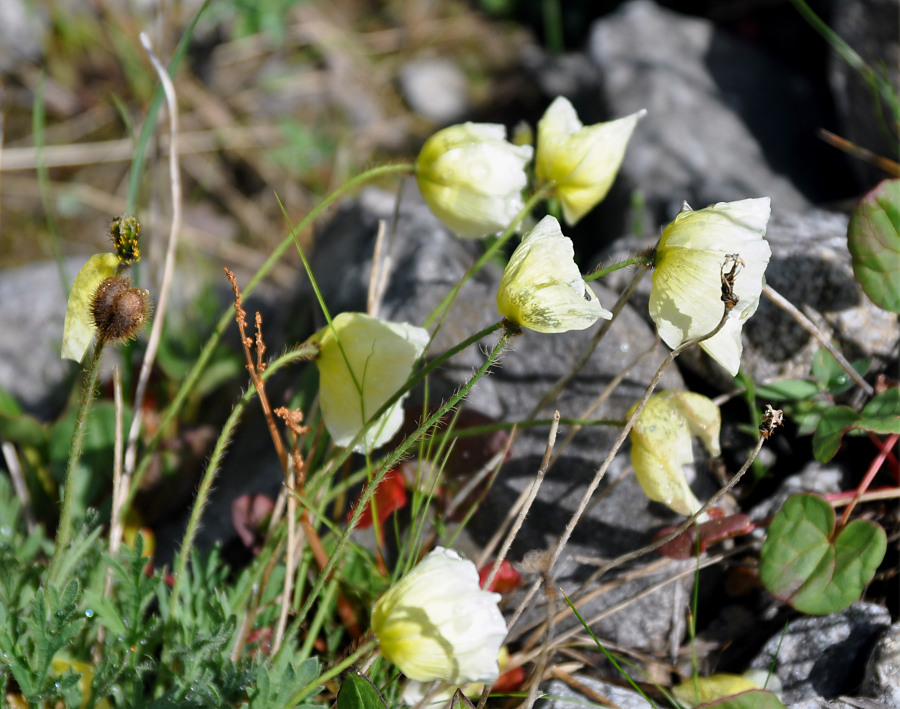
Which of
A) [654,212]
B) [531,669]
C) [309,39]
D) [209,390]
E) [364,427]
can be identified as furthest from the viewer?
[309,39]

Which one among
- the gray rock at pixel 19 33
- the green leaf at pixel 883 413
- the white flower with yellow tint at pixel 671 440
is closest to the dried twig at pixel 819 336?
the green leaf at pixel 883 413

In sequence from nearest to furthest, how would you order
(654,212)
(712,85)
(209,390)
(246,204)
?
1. (209,390)
2. (654,212)
3. (712,85)
4. (246,204)

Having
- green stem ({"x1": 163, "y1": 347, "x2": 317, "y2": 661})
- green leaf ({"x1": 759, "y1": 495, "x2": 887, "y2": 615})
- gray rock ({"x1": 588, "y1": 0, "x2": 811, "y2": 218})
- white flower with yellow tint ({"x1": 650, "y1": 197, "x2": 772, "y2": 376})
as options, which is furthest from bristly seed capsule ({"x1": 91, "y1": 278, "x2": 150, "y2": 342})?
gray rock ({"x1": 588, "y1": 0, "x2": 811, "y2": 218})

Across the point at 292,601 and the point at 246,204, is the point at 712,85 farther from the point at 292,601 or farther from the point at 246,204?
the point at 292,601

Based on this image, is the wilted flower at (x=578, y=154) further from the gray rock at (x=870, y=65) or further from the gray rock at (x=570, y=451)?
the gray rock at (x=870, y=65)

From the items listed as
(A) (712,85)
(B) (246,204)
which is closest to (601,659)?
(A) (712,85)

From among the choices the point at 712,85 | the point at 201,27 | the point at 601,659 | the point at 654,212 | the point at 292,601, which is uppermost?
the point at 201,27

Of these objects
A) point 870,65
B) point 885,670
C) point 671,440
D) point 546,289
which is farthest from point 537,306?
point 870,65

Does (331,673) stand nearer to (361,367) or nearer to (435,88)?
(361,367)

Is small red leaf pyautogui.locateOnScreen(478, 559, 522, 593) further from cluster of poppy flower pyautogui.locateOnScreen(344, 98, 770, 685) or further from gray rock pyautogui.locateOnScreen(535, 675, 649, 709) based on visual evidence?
cluster of poppy flower pyautogui.locateOnScreen(344, 98, 770, 685)
